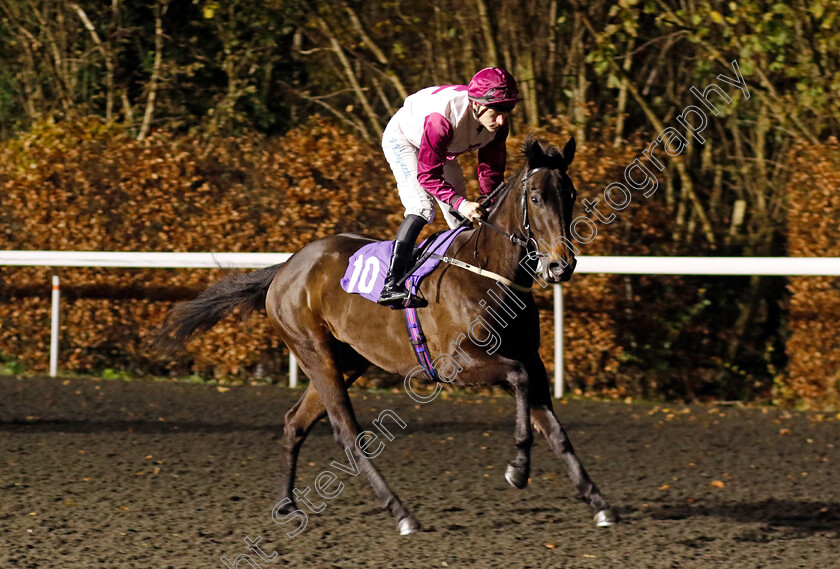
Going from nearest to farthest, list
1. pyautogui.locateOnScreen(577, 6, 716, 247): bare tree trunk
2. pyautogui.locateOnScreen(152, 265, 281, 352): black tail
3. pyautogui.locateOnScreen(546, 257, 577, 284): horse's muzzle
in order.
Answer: pyautogui.locateOnScreen(546, 257, 577, 284): horse's muzzle
pyautogui.locateOnScreen(152, 265, 281, 352): black tail
pyautogui.locateOnScreen(577, 6, 716, 247): bare tree trunk

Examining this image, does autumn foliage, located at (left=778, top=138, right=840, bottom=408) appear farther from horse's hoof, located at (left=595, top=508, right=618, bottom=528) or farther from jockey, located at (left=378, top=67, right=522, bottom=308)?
horse's hoof, located at (left=595, top=508, right=618, bottom=528)

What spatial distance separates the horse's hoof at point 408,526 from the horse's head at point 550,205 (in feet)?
3.98

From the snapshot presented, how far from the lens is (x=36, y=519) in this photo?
4.69 m

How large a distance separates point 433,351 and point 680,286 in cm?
440

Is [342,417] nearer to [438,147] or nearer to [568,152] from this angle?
[438,147]

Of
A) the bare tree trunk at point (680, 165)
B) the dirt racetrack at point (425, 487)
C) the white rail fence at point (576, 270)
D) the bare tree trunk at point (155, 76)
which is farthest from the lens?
the bare tree trunk at point (155, 76)

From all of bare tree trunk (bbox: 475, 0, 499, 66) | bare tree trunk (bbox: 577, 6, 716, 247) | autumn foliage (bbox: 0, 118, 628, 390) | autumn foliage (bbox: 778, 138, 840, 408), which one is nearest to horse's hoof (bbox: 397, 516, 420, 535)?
autumn foliage (bbox: 0, 118, 628, 390)

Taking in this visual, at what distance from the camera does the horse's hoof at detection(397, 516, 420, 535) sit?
14.6ft

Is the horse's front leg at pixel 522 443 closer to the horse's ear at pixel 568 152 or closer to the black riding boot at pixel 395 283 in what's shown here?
the black riding boot at pixel 395 283

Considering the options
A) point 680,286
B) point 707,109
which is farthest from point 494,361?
point 707,109

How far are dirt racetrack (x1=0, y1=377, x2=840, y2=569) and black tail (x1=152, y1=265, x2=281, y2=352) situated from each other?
0.76 meters

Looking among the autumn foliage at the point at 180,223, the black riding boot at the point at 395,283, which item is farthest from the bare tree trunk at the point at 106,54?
the black riding boot at the point at 395,283

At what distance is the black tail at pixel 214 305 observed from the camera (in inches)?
220

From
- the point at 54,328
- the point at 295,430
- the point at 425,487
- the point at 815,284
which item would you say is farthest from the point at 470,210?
the point at 54,328
